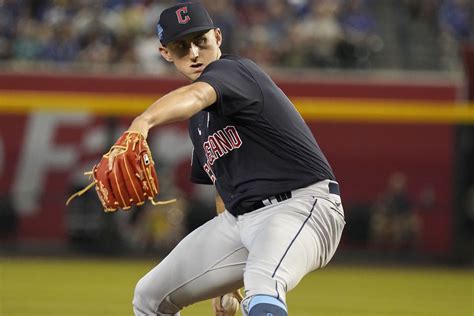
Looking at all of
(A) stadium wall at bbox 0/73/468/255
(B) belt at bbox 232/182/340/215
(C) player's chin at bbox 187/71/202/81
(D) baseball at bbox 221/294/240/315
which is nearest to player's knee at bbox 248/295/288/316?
(B) belt at bbox 232/182/340/215

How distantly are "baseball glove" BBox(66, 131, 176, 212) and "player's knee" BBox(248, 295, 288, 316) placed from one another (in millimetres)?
567

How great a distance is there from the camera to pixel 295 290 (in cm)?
866

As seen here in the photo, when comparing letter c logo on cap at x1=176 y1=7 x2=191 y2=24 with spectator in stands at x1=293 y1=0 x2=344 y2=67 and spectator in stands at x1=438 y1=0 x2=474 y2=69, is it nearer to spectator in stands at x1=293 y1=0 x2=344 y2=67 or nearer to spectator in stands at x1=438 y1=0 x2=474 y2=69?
spectator in stands at x1=293 y1=0 x2=344 y2=67

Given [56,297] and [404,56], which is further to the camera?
[404,56]

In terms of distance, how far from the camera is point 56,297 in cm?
778

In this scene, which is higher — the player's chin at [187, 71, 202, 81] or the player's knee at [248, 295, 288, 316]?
the player's chin at [187, 71, 202, 81]

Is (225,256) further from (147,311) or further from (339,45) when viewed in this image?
(339,45)

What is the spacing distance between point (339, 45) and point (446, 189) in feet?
7.71

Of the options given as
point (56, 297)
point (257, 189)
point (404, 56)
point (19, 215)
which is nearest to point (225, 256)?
point (257, 189)

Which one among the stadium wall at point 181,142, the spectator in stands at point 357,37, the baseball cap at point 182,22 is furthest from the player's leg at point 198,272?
the spectator in stands at point 357,37

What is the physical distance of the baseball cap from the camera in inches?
159

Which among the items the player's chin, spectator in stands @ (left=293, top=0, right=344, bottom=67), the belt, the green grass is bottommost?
the green grass

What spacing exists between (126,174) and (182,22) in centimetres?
82

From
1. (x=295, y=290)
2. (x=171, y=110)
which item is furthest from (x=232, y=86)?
(x=295, y=290)
